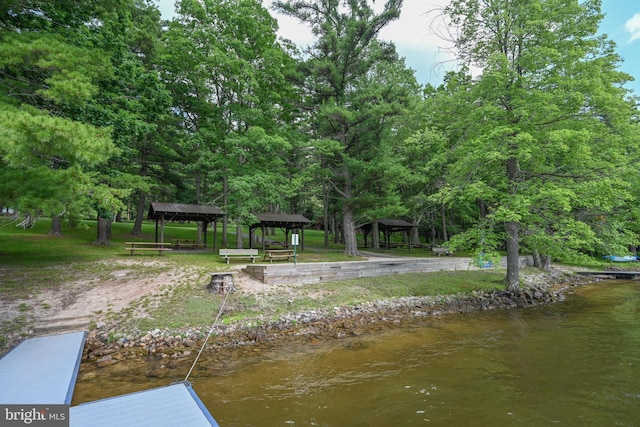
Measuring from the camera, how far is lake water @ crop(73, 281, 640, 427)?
495 cm

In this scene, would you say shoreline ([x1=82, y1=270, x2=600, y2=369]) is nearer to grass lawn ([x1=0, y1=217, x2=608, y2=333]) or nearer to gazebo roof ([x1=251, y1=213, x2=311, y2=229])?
grass lawn ([x1=0, y1=217, x2=608, y2=333])

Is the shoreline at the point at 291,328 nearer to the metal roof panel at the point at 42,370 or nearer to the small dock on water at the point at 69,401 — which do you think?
the metal roof panel at the point at 42,370

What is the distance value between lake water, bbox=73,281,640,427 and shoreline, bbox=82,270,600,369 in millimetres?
591

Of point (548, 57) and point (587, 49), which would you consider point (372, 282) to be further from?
point (587, 49)

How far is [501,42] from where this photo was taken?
1301cm

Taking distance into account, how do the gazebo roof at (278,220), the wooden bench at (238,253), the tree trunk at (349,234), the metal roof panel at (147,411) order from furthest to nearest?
1. the gazebo roof at (278,220)
2. the tree trunk at (349,234)
3. the wooden bench at (238,253)
4. the metal roof panel at (147,411)

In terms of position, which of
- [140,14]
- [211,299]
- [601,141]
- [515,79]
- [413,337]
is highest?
[140,14]

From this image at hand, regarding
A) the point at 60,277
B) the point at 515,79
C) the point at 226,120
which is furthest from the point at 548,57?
the point at 60,277

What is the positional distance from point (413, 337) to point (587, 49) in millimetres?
13241

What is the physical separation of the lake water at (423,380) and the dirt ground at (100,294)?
10.4ft

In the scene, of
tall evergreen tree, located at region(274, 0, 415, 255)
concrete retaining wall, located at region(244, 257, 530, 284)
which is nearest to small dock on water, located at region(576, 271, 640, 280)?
concrete retaining wall, located at region(244, 257, 530, 284)

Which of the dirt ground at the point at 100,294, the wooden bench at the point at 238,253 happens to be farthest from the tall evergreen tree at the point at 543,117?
the dirt ground at the point at 100,294

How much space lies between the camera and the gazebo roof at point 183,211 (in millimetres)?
18234

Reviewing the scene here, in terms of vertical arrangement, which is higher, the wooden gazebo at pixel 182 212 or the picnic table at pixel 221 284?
the wooden gazebo at pixel 182 212
